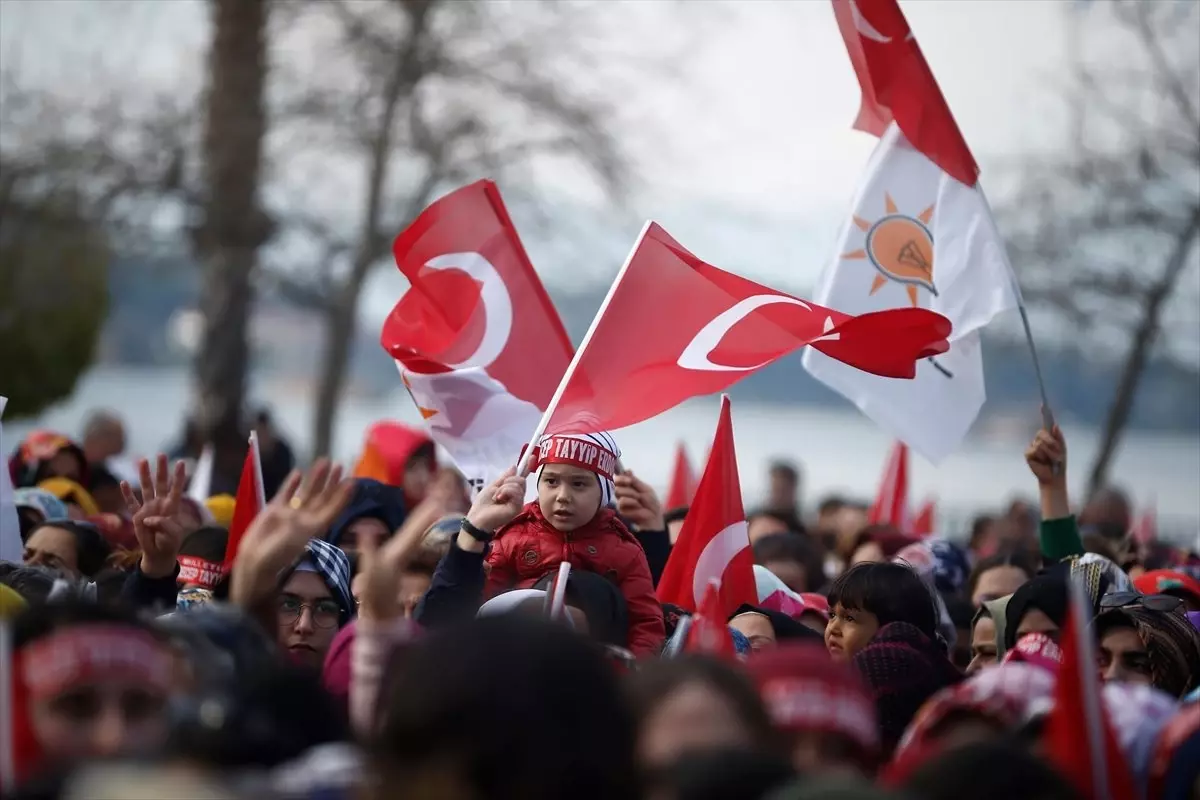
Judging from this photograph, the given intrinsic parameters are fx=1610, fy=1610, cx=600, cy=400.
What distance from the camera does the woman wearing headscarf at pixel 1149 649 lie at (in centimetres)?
520

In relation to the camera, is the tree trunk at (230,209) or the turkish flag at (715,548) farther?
the tree trunk at (230,209)

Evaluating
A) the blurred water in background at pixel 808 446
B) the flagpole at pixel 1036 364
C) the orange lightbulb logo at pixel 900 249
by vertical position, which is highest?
the orange lightbulb logo at pixel 900 249

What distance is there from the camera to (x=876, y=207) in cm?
733

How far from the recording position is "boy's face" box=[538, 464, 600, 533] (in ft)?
19.1

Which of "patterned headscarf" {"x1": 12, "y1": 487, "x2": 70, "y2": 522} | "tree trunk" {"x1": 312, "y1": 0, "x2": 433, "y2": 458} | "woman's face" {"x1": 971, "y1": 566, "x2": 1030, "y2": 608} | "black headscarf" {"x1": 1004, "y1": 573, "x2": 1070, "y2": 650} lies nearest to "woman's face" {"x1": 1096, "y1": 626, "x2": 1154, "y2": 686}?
"black headscarf" {"x1": 1004, "y1": 573, "x2": 1070, "y2": 650}

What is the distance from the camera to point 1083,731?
338 centimetres

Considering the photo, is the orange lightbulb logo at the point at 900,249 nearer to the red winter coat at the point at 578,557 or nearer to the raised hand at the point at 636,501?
the raised hand at the point at 636,501

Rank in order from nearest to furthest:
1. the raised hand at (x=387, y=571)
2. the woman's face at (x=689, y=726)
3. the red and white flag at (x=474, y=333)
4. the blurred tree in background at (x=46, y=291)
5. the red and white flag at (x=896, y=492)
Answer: the woman's face at (x=689, y=726), the raised hand at (x=387, y=571), the red and white flag at (x=474, y=333), the red and white flag at (x=896, y=492), the blurred tree in background at (x=46, y=291)

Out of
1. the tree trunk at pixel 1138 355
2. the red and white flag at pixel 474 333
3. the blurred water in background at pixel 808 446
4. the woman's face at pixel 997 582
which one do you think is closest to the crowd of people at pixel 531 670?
the woman's face at pixel 997 582

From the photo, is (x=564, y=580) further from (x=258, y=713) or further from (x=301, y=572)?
(x=258, y=713)

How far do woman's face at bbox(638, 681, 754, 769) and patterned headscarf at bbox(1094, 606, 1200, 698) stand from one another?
248 cm

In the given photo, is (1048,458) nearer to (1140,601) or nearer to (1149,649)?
(1140,601)

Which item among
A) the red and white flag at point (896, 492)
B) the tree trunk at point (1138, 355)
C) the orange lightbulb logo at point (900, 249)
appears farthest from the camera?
the tree trunk at point (1138, 355)

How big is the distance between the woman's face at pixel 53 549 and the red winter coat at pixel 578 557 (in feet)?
6.06
